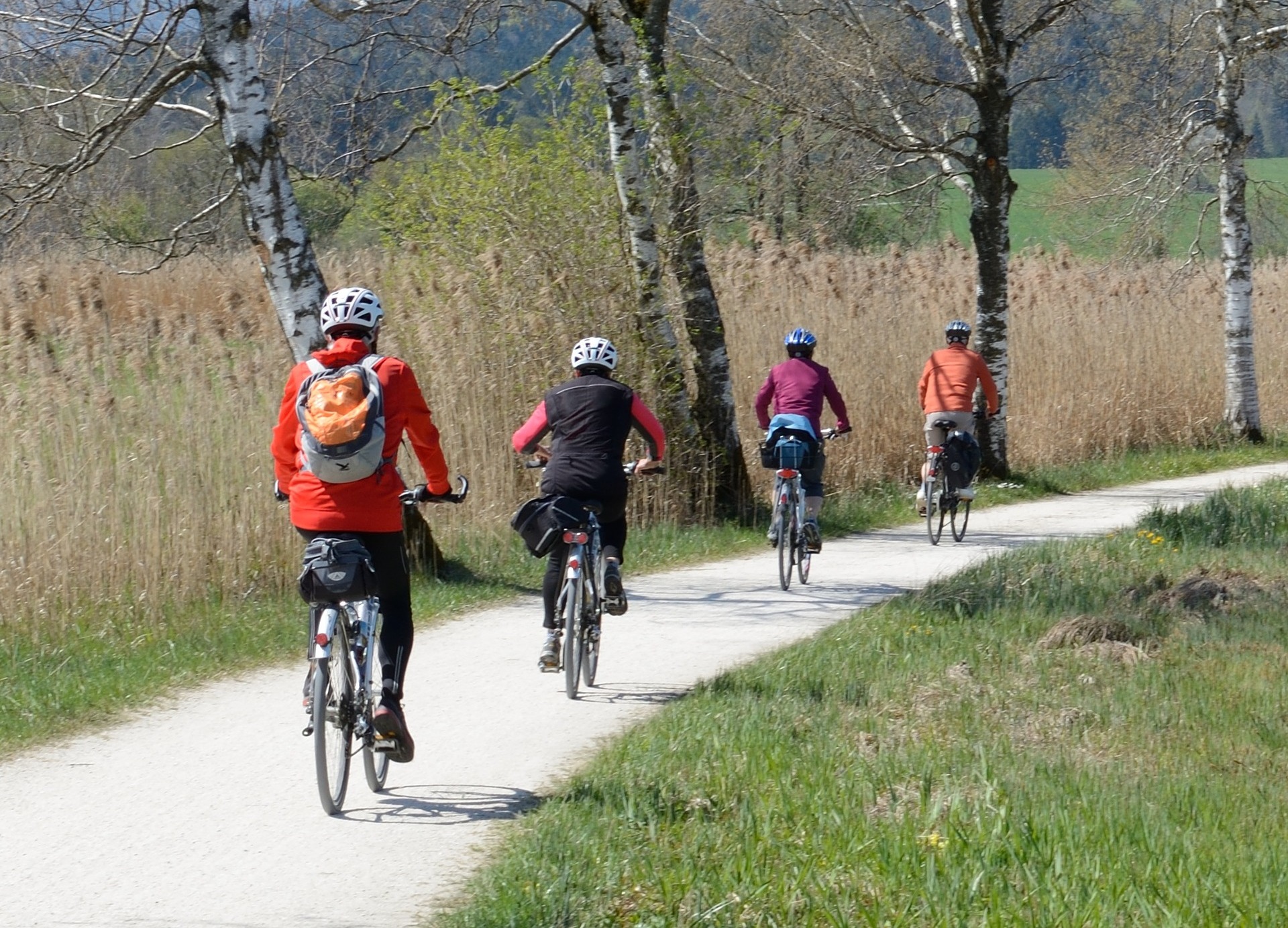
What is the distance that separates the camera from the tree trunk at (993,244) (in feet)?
62.4

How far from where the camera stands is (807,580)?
12.6 metres

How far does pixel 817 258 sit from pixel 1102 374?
4.99 metres

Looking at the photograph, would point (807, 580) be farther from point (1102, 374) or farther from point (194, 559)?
point (1102, 374)

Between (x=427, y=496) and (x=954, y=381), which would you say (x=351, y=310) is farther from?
(x=954, y=381)

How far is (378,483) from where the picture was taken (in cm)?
599

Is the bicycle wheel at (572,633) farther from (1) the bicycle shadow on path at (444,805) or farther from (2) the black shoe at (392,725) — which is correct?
(2) the black shoe at (392,725)

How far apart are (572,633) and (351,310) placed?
279 centimetres

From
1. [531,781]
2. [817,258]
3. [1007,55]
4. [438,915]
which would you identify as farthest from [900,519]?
[438,915]

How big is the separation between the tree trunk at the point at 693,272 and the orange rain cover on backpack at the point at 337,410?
9.16m

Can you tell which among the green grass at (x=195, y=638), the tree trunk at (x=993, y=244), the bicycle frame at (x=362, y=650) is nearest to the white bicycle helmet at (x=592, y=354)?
the green grass at (x=195, y=638)

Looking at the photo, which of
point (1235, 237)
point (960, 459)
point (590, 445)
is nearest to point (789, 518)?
point (960, 459)

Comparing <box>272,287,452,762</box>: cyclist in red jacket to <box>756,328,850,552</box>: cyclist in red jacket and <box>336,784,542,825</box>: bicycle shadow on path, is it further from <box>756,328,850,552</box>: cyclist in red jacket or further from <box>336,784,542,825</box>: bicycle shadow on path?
<box>756,328,850,552</box>: cyclist in red jacket

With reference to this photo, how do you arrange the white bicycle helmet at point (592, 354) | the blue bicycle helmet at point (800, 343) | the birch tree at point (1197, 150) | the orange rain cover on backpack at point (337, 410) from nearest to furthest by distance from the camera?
the orange rain cover on backpack at point (337, 410) < the white bicycle helmet at point (592, 354) < the blue bicycle helmet at point (800, 343) < the birch tree at point (1197, 150)

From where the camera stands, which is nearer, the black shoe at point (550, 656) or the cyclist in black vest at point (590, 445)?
the black shoe at point (550, 656)
